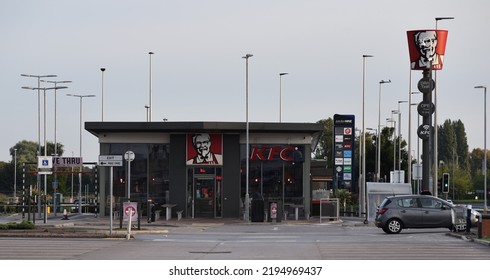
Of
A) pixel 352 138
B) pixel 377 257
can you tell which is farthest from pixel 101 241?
pixel 352 138

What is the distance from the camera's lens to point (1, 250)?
2912 centimetres

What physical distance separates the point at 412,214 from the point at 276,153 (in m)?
22.4

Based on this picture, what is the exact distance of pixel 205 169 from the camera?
63.1 metres

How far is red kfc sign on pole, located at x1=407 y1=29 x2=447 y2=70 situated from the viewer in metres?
58.8

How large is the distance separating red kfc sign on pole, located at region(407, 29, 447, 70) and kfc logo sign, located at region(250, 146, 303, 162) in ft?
29.3

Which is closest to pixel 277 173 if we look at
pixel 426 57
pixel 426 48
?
pixel 426 57

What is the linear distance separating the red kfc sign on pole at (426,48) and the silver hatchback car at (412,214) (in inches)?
735

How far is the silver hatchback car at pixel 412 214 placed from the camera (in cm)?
4131

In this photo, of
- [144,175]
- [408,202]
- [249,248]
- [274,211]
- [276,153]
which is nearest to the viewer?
[249,248]

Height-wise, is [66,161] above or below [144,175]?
above

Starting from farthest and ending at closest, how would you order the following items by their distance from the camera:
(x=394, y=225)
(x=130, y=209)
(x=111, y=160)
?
(x=394, y=225), (x=111, y=160), (x=130, y=209)

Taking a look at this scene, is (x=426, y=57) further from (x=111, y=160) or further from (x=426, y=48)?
(x=111, y=160)

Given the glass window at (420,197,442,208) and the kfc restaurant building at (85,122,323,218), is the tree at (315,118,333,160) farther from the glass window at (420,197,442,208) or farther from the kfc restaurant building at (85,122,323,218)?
the glass window at (420,197,442,208)
